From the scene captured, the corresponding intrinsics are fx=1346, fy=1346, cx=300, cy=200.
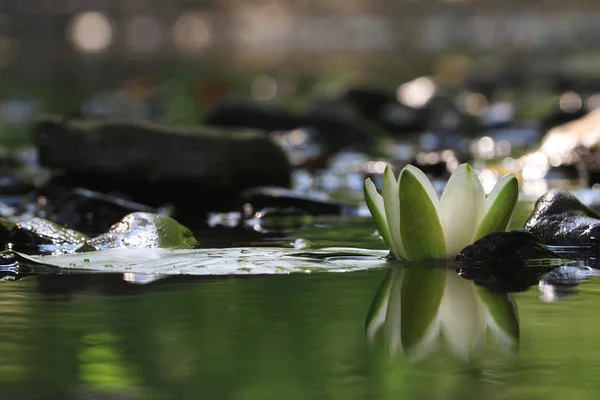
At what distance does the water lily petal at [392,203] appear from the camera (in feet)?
14.1

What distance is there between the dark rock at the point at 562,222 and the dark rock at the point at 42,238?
1.78 m

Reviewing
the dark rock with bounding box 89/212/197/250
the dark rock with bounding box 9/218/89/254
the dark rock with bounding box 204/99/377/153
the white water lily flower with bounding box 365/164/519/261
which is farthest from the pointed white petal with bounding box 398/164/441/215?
the dark rock with bounding box 204/99/377/153

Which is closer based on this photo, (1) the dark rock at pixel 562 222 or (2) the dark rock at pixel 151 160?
(1) the dark rock at pixel 562 222

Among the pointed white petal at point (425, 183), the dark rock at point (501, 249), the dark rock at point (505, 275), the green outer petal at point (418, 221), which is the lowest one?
the dark rock at point (505, 275)

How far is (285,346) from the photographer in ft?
10.6

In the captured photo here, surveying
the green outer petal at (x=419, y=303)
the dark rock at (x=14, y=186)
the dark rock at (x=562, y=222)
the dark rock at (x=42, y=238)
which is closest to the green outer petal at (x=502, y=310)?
the green outer petal at (x=419, y=303)

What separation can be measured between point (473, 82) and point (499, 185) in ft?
54.0

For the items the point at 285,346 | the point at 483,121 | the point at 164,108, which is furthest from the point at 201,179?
the point at 164,108

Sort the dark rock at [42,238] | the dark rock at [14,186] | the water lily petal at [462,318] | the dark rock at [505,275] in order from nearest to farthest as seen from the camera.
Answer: the water lily petal at [462,318] → the dark rock at [505,275] → the dark rock at [42,238] → the dark rock at [14,186]

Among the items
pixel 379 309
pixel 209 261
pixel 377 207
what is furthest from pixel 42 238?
pixel 379 309

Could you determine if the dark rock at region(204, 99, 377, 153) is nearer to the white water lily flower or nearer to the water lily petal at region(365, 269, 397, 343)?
the white water lily flower

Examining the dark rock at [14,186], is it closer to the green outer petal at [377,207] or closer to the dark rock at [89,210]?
the dark rock at [89,210]

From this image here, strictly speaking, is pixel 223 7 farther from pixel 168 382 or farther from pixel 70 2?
pixel 168 382

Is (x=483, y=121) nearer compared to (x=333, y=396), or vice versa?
(x=333, y=396)
